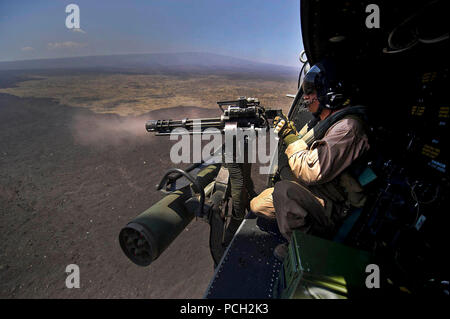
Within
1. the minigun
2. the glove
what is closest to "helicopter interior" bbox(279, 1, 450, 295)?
the glove

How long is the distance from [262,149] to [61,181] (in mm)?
7583

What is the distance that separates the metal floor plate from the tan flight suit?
1.45 feet

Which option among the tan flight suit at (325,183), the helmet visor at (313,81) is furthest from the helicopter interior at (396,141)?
the helmet visor at (313,81)

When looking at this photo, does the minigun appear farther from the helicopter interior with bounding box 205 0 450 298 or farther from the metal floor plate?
the metal floor plate

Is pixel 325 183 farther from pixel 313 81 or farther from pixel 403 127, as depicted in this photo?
pixel 313 81

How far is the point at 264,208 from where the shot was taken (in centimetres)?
244

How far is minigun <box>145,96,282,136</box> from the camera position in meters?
2.60

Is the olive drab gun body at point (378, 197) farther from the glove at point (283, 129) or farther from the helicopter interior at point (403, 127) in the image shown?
the glove at point (283, 129)

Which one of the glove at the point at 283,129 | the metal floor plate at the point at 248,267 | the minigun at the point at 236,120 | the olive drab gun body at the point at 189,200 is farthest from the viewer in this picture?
the minigun at the point at 236,120

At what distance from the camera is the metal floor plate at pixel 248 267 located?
72.4 inches

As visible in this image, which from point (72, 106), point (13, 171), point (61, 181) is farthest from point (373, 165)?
point (72, 106)

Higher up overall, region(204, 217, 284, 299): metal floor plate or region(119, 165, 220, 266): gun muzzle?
region(119, 165, 220, 266): gun muzzle

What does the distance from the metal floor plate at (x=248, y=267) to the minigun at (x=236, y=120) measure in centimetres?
144

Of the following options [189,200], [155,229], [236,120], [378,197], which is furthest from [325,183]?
[155,229]
